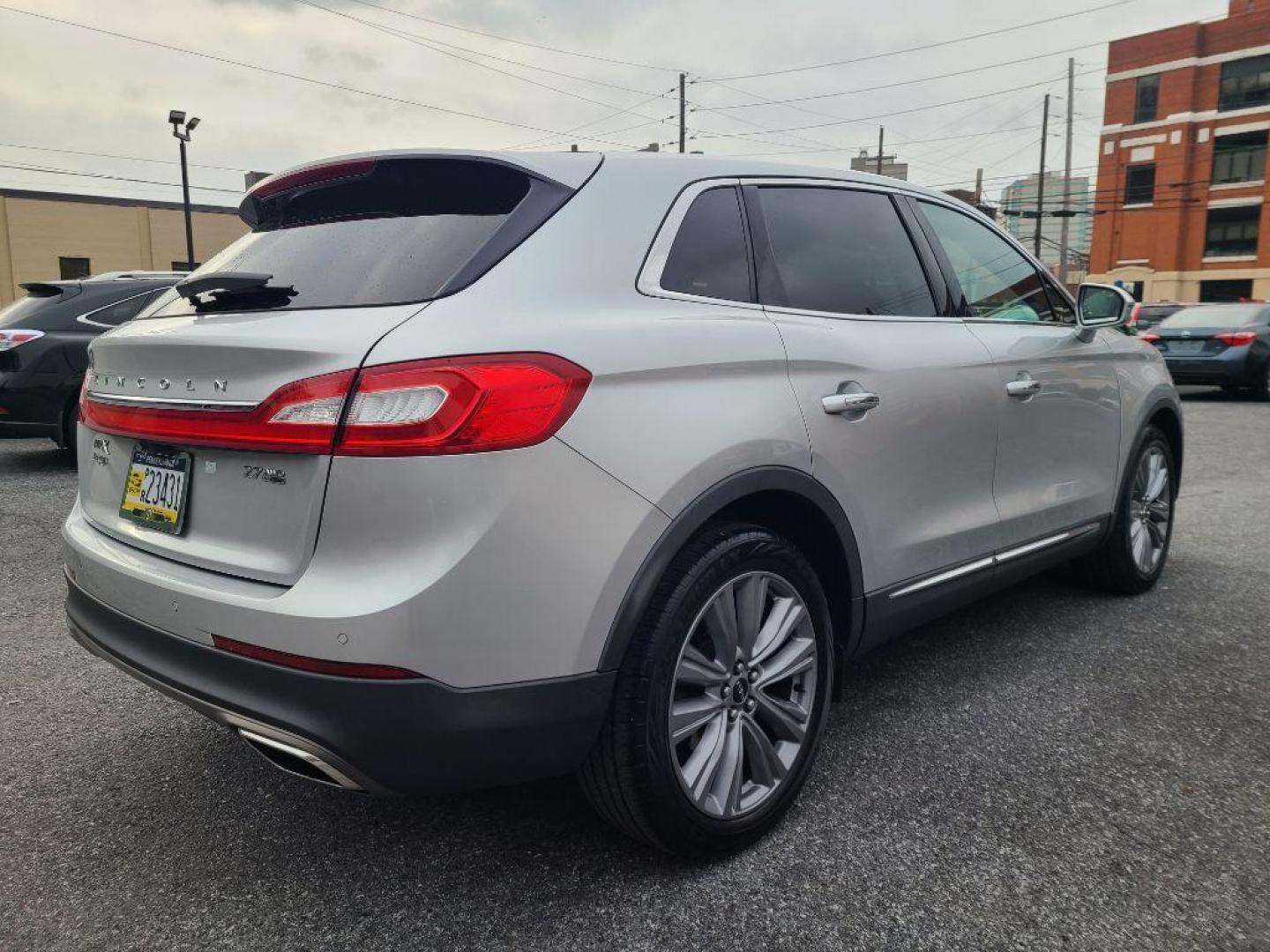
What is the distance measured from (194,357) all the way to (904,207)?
2.31 m

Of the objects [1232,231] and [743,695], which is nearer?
[743,695]

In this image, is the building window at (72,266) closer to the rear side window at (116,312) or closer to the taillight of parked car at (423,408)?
the rear side window at (116,312)

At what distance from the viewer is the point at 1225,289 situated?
43438 mm

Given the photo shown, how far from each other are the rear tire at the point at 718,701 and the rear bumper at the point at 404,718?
0.39 ft

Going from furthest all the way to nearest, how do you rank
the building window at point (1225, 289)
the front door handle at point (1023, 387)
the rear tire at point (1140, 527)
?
the building window at point (1225, 289) < the rear tire at point (1140, 527) < the front door handle at point (1023, 387)

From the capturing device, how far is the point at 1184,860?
230cm

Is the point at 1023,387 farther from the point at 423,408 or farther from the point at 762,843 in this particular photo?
the point at 423,408

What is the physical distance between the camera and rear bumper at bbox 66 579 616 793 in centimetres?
179

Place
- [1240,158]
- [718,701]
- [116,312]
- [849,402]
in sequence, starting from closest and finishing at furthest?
[718,701] → [849,402] → [116,312] → [1240,158]

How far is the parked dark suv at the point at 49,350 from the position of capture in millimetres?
7605

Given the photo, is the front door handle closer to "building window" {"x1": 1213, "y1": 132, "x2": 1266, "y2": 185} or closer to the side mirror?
the side mirror

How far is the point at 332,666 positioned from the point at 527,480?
1.65ft

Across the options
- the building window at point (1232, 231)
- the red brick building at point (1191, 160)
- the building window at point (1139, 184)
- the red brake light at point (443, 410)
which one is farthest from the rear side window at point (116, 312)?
the building window at point (1139, 184)

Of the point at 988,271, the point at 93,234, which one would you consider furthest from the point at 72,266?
the point at 988,271
